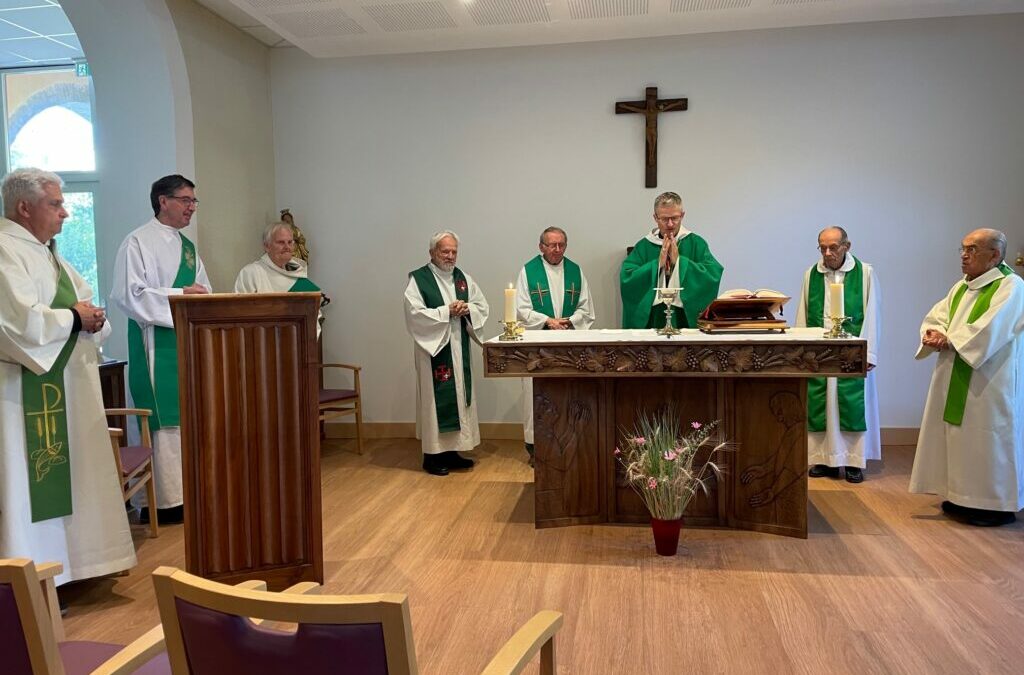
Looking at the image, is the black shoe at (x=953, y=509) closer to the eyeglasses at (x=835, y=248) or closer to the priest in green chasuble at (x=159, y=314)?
the eyeglasses at (x=835, y=248)

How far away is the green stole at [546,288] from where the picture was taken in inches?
208

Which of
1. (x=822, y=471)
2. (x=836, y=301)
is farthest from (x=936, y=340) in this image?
(x=822, y=471)

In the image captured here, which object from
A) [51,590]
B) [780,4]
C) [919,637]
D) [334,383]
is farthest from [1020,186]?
[51,590]

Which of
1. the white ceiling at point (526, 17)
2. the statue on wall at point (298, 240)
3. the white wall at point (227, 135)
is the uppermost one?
the white ceiling at point (526, 17)

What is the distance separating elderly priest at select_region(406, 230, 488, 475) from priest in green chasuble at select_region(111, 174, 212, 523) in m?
1.50

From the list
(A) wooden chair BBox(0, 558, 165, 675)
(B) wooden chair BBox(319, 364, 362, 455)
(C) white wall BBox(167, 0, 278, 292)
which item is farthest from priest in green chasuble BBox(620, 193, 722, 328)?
(A) wooden chair BBox(0, 558, 165, 675)

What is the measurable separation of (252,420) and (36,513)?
2.84 feet

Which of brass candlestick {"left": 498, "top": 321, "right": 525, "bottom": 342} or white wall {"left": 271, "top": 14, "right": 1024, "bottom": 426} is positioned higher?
white wall {"left": 271, "top": 14, "right": 1024, "bottom": 426}

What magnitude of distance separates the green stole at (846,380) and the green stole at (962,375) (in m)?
0.88

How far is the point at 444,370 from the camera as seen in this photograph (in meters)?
5.16

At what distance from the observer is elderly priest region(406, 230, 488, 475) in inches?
201

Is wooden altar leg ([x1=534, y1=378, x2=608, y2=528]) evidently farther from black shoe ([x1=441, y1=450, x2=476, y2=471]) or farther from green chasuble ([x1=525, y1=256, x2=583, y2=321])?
green chasuble ([x1=525, y1=256, x2=583, y2=321])

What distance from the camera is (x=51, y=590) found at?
1843mm

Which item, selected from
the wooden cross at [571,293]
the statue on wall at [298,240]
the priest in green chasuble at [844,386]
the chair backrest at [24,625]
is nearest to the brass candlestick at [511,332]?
the wooden cross at [571,293]
